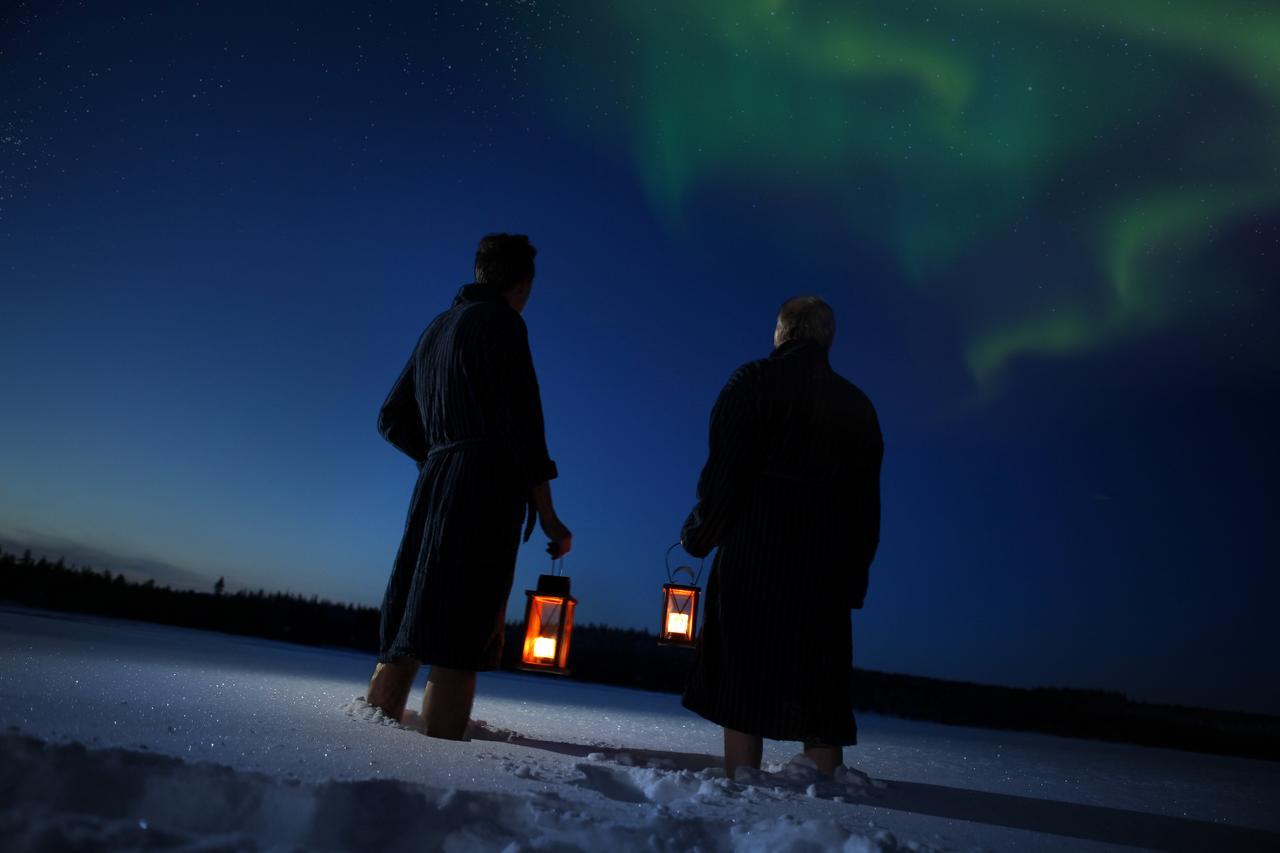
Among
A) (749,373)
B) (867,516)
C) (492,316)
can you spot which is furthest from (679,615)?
(492,316)

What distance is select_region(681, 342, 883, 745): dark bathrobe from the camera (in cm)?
279

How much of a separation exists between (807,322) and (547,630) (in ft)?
5.58

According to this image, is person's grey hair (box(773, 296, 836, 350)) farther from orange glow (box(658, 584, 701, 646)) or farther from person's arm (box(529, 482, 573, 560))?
orange glow (box(658, 584, 701, 646))

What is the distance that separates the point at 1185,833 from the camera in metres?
2.70

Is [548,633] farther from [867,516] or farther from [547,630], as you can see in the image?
[867,516]

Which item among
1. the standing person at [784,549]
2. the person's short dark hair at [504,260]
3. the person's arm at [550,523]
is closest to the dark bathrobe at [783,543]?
the standing person at [784,549]

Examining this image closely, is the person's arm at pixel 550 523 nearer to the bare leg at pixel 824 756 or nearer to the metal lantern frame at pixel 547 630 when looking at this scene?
the metal lantern frame at pixel 547 630

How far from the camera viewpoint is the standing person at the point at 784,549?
2.76m

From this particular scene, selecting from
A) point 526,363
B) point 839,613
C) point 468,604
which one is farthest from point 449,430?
point 839,613

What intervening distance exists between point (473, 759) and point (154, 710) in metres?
0.85

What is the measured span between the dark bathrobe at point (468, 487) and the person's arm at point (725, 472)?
572 millimetres

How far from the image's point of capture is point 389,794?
1.46 meters

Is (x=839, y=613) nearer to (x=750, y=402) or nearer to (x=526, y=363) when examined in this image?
(x=750, y=402)

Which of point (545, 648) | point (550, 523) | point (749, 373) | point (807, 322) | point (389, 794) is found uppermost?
point (807, 322)
